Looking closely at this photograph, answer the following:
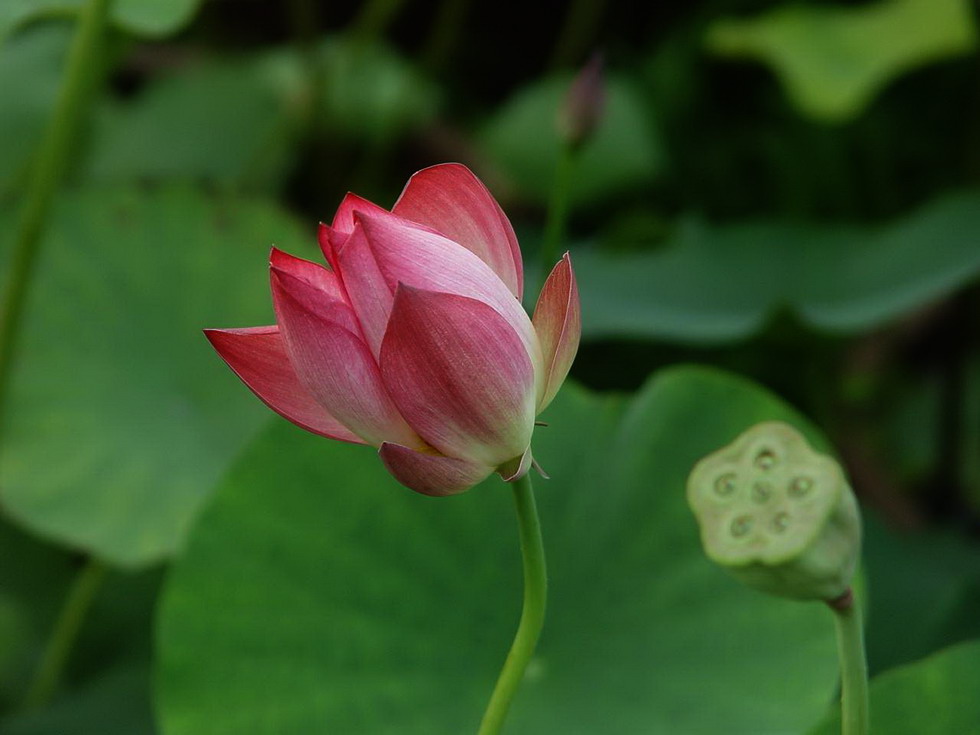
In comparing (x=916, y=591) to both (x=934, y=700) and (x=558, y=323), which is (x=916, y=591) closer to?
(x=934, y=700)

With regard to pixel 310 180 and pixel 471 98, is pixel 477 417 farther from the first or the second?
pixel 471 98

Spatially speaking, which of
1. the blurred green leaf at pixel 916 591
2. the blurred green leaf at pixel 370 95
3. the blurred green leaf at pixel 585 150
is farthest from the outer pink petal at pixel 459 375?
the blurred green leaf at pixel 370 95

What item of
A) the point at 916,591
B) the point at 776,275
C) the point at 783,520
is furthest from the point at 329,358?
the point at 776,275

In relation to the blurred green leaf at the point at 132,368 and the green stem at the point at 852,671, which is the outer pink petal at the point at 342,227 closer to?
the green stem at the point at 852,671

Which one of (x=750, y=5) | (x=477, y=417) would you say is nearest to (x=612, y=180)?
(x=750, y=5)

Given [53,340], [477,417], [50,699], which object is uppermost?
[477,417]

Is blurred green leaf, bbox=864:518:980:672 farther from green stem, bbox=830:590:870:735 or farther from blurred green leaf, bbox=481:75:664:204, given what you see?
blurred green leaf, bbox=481:75:664:204
